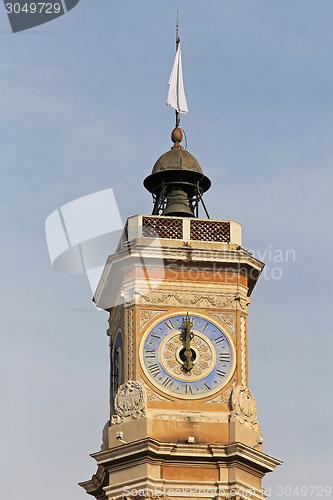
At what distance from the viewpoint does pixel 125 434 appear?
43.1m

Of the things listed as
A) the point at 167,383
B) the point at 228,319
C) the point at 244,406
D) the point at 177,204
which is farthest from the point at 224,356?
the point at 177,204

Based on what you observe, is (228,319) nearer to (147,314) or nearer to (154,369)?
(147,314)

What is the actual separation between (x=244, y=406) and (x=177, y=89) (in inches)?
410

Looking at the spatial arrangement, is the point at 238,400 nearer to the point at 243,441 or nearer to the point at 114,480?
the point at 243,441

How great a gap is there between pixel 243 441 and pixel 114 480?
3.44 meters

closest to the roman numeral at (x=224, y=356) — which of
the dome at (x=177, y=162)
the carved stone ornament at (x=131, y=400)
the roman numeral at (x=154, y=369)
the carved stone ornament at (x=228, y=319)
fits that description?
the carved stone ornament at (x=228, y=319)

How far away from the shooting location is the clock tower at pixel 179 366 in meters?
42.6

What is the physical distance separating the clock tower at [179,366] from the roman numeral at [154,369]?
Answer: 26 mm

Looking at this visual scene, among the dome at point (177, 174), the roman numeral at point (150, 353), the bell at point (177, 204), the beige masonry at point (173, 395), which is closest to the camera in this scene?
the beige masonry at point (173, 395)

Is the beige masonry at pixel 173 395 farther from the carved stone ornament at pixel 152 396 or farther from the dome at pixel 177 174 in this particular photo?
the dome at pixel 177 174

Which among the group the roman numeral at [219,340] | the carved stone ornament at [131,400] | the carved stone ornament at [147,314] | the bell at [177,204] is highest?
the bell at [177,204]

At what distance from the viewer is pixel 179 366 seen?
43.9m

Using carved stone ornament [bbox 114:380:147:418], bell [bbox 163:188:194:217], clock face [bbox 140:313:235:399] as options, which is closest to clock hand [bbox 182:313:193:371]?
clock face [bbox 140:313:235:399]

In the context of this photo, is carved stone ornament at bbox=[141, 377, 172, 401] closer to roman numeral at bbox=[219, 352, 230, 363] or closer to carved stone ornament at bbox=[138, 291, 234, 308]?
roman numeral at bbox=[219, 352, 230, 363]
